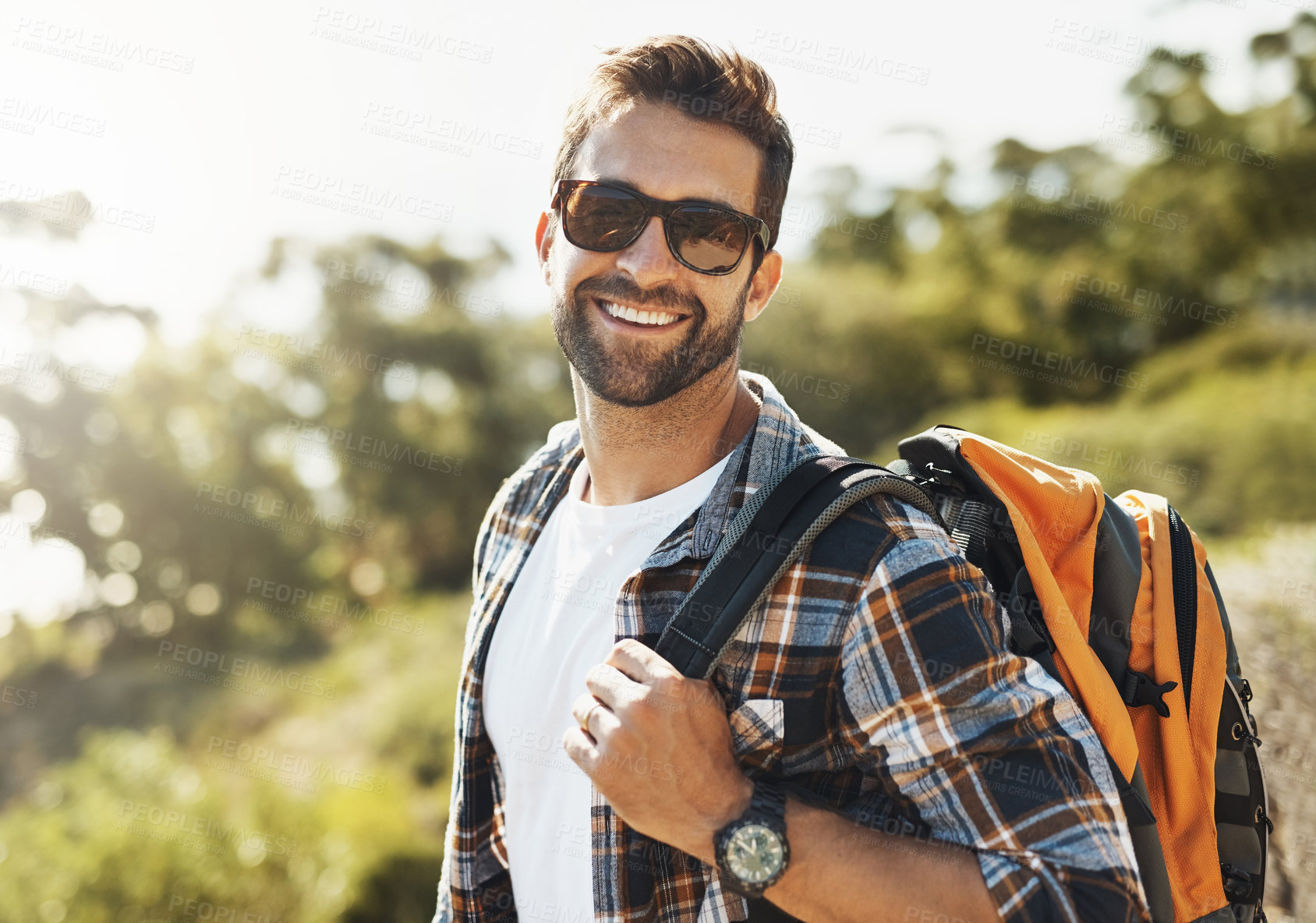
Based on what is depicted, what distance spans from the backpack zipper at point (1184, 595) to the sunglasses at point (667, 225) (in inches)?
39.4

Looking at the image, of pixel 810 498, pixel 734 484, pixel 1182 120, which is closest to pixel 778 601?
pixel 810 498

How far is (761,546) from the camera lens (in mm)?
1497

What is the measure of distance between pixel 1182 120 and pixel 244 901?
14097 millimetres

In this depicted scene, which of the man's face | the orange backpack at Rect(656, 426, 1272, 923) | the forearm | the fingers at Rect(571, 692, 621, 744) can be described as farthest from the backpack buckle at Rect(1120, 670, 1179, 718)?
the man's face

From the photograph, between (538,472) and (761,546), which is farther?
(538,472)

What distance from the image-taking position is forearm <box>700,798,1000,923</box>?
130 centimetres

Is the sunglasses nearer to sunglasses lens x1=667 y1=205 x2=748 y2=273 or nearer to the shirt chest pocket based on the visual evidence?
sunglasses lens x1=667 y1=205 x2=748 y2=273

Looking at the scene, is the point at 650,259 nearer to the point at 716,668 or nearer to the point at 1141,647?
the point at 716,668

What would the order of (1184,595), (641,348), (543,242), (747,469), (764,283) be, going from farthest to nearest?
(543,242) → (764,283) → (641,348) → (747,469) → (1184,595)

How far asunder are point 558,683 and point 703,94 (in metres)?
1.29

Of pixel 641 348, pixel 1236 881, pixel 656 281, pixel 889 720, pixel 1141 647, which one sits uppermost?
pixel 656 281

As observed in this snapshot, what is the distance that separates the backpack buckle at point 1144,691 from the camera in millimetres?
1464

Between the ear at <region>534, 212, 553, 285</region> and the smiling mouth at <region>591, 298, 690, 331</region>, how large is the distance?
323 mm

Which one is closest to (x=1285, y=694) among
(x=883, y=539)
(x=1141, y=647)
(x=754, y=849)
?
(x=1141, y=647)
